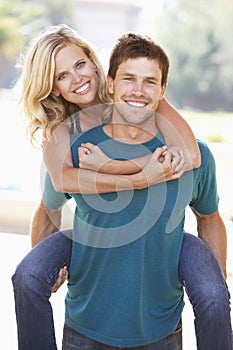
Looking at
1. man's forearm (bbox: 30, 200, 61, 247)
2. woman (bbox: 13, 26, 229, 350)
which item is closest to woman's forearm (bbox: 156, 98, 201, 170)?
woman (bbox: 13, 26, 229, 350)

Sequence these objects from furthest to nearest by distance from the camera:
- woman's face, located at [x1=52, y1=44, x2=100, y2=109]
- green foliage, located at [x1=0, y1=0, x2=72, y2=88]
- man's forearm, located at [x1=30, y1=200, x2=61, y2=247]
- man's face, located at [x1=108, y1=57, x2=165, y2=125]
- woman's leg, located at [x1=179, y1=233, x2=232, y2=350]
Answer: green foliage, located at [x1=0, y1=0, x2=72, y2=88]
man's forearm, located at [x1=30, y1=200, x2=61, y2=247]
woman's face, located at [x1=52, y1=44, x2=100, y2=109]
man's face, located at [x1=108, y1=57, x2=165, y2=125]
woman's leg, located at [x1=179, y1=233, x2=232, y2=350]

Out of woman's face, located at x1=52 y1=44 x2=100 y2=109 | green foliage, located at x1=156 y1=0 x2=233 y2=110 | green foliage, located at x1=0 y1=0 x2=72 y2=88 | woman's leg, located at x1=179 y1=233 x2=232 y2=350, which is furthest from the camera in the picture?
green foliage, located at x1=156 y1=0 x2=233 y2=110

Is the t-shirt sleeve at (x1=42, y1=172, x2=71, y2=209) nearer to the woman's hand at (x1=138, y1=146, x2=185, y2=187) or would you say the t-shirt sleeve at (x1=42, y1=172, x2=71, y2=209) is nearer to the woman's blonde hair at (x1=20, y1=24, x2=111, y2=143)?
the woman's blonde hair at (x1=20, y1=24, x2=111, y2=143)

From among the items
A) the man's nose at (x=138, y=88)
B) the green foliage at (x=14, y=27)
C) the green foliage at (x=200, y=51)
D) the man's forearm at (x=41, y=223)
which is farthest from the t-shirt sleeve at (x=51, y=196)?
the green foliage at (x=200, y=51)

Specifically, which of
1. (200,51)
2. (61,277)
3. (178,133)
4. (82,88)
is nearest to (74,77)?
(82,88)

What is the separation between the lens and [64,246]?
1810 millimetres

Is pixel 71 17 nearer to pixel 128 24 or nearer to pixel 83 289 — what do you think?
pixel 128 24

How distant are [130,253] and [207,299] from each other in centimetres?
23

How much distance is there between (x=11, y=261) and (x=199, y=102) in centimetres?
1257

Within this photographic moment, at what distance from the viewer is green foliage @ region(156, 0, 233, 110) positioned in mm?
14930

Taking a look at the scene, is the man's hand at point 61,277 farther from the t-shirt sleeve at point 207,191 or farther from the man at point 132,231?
the t-shirt sleeve at point 207,191

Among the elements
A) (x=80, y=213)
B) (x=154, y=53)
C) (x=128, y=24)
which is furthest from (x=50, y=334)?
(x=128, y=24)

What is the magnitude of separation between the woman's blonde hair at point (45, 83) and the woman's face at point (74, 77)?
0.07ft

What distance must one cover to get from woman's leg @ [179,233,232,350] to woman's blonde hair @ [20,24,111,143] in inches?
20.8
